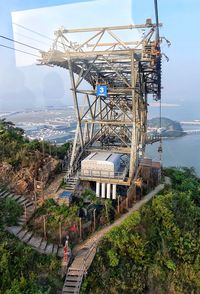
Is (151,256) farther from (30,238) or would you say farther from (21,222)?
(21,222)

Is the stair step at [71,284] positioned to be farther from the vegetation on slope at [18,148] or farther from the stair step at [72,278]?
the vegetation on slope at [18,148]

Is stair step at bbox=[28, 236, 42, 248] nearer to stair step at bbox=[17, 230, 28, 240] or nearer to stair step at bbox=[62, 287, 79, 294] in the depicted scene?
stair step at bbox=[17, 230, 28, 240]

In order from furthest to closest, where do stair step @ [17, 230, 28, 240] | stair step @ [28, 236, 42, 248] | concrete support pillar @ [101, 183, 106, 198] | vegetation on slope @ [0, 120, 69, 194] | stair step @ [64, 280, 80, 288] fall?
concrete support pillar @ [101, 183, 106, 198]
vegetation on slope @ [0, 120, 69, 194]
stair step @ [17, 230, 28, 240]
stair step @ [28, 236, 42, 248]
stair step @ [64, 280, 80, 288]

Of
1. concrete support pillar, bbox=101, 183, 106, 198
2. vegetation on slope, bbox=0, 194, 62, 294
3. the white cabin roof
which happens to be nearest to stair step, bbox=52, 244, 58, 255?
vegetation on slope, bbox=0, 194, 62, 294

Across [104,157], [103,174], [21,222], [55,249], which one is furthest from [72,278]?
[104,157]

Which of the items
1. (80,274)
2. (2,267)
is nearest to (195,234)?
(80,274)

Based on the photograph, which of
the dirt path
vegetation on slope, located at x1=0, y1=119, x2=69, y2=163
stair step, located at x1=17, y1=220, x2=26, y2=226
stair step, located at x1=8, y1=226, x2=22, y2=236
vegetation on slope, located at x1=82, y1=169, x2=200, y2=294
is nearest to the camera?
vegetation on slope, located at x1=82, y1=169, x2=200, y2=294

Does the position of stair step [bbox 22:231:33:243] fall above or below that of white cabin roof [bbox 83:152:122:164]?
below
